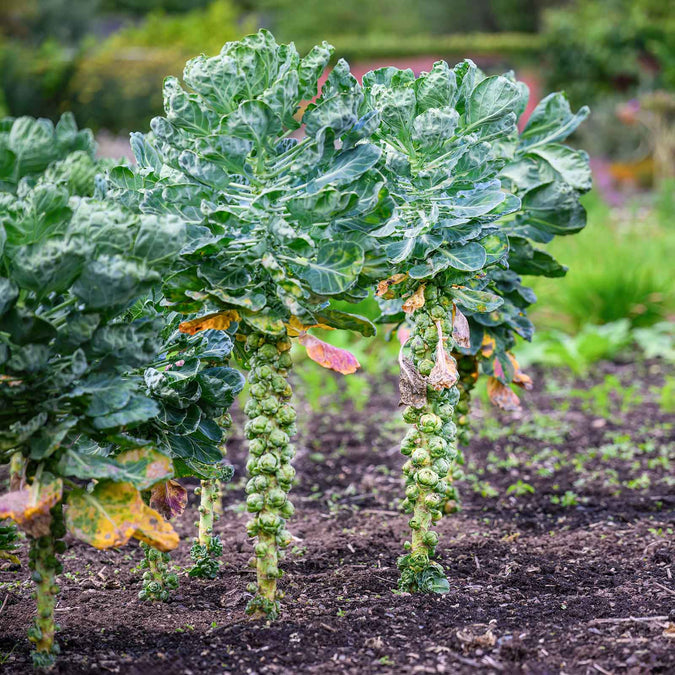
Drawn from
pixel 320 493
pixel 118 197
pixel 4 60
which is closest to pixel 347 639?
pixel 118 197

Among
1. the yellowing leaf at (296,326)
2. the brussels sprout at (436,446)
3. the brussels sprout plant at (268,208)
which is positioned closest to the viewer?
the brussels sprout plant at (268,208)

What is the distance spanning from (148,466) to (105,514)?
0.41ft

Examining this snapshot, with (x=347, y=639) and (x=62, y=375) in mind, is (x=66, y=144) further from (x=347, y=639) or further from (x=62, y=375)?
(x=347, y=639)

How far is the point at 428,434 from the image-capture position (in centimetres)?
197

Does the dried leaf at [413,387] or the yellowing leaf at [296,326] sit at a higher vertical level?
the yellowing leaf at [296,326]

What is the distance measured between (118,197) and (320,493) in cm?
174

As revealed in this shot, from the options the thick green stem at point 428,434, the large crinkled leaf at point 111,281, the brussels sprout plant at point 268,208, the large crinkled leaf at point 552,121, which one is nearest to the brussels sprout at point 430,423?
the thick green stem at point 428,434

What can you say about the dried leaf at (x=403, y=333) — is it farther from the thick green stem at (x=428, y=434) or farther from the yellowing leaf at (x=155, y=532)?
the yellowing leaf at (x=155, y=532)

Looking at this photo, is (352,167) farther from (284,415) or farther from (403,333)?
(403,333)

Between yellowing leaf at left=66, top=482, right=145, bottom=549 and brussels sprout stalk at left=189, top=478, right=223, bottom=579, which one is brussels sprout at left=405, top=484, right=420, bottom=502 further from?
yellowing leaf at left=66, top=482, right=145, bottom=549

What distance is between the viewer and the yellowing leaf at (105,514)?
5.26 feet

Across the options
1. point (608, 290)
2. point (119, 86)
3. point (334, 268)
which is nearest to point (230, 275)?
point (334, 268)

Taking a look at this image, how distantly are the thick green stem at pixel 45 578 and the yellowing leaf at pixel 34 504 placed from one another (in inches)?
1.3

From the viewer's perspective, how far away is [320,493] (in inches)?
130
